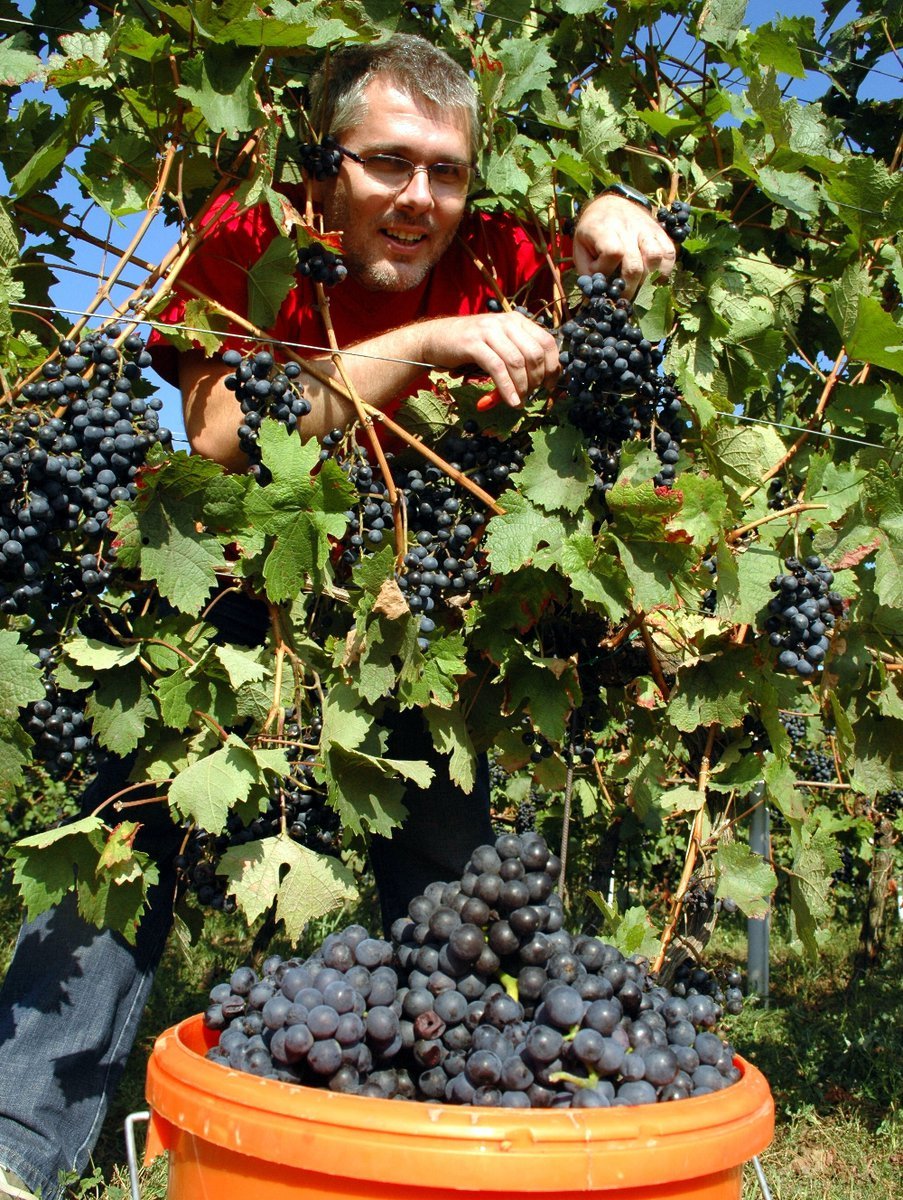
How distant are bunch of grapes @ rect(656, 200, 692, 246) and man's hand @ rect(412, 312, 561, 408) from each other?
0.43m

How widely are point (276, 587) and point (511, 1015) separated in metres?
0.83

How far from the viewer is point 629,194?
2178mm

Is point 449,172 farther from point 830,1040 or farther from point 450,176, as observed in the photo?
point 830,1040

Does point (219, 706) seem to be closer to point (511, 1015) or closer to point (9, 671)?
point (9, 671)

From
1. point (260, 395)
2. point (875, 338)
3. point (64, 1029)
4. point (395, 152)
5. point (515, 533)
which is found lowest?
point (64, 1029)

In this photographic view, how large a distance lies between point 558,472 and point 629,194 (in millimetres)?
675

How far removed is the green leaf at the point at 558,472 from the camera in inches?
74.8

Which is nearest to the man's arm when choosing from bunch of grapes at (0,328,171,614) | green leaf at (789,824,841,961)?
bunch of grapes at (0,328,171,614)

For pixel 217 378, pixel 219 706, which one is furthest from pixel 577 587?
pixel 217 378

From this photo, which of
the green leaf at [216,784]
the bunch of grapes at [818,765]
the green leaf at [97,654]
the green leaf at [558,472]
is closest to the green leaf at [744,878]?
the green leaf at [558,472]

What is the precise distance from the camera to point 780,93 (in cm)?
213

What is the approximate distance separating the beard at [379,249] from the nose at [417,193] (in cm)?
4

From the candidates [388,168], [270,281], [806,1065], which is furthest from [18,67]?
[806,1065]

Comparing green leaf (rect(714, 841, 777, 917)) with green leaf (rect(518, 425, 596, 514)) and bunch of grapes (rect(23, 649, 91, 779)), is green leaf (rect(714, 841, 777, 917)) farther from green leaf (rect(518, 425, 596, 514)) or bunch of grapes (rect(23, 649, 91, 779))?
bunch of grapes (rect(23, 649, 91, 779))
